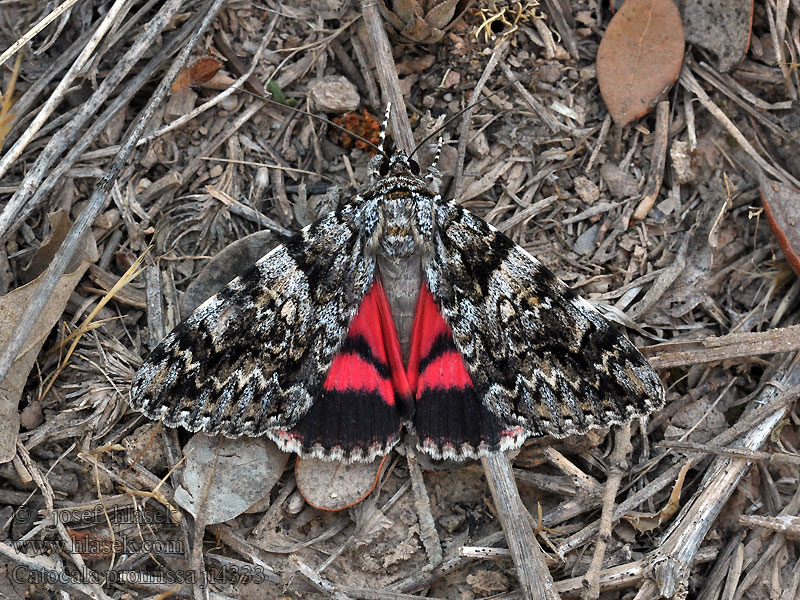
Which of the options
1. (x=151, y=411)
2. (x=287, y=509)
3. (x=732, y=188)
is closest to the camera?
(x=151, y=411)

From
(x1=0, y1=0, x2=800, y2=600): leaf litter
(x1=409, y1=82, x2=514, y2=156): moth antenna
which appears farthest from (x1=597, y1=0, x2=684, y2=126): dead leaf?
(x1=409, y1=82, x2=514, y2=156): moth antenna

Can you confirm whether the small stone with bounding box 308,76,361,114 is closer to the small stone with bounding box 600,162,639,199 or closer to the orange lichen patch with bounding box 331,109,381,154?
the orange lichen patch with bounding box 331,109,381,154

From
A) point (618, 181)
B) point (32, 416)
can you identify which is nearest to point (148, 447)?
point (32, 416)

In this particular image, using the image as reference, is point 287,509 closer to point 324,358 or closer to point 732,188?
point 324,358

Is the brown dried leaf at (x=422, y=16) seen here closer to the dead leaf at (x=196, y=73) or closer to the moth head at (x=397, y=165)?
the moth head at (x=397, y=165)

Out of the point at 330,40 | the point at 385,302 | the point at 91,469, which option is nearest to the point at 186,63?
the point at 330,40

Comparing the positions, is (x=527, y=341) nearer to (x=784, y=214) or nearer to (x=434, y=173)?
(x=434, y=173)
